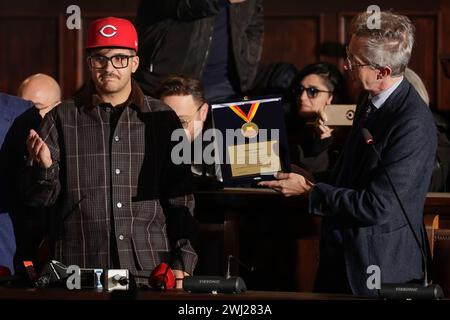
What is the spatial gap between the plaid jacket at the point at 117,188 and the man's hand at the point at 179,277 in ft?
0.12

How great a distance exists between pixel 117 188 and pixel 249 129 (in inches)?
21.1

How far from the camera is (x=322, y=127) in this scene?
521cm

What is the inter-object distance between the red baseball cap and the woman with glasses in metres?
1.24

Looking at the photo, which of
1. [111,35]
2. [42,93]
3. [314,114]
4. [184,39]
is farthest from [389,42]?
[42,93]

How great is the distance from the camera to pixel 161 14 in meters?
6.02

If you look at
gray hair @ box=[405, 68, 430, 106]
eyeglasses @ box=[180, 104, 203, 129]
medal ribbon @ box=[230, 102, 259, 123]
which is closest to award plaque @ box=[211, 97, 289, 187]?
medal ribbon @ box=[230, 102, 259, 123]

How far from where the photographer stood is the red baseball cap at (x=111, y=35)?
13.6ft

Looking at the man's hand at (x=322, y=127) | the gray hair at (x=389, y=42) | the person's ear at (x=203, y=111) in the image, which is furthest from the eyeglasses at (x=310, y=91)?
the gray hair at (x=389, y=42)

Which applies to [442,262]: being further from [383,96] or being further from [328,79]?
[328,79]

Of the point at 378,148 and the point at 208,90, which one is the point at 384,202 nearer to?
the point at 378,148

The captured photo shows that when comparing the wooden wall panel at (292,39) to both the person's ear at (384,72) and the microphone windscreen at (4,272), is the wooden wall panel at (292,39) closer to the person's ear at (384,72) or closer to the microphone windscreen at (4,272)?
the person's ear at (384,72)
